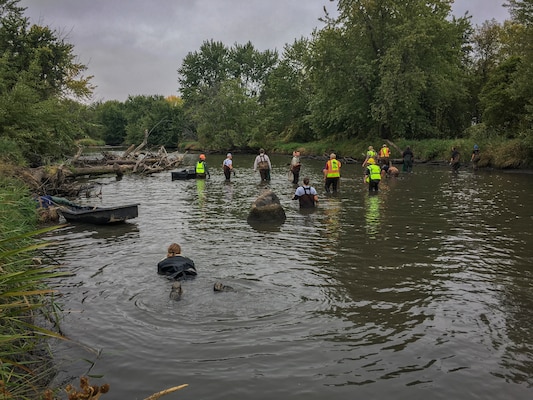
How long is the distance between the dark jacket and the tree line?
13.2m

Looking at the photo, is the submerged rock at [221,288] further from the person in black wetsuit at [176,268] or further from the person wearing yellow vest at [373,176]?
the person wearing yellow vest at [373,176]

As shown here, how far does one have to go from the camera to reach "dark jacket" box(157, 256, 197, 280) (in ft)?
26.3

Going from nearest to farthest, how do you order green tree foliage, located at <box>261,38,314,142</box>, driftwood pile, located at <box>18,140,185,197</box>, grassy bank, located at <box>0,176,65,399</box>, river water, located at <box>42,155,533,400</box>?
grassy bank, located at <box>0,176,65,399</box>
river water, located at <box>42,155,533,400</box>
driftwood pile, located at <box>18,140,185,197</box>
green tree foliage, located at <box>261,38,314,142</box>

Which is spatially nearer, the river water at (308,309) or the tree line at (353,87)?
the river water at (308,309)

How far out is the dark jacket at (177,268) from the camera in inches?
315

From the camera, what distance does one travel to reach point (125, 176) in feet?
96.9

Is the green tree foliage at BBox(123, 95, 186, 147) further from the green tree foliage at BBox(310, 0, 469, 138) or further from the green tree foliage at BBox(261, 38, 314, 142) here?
the green tree foliage at BBox(310, 0, 469, 138)

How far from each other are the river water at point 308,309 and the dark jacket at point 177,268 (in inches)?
6.5

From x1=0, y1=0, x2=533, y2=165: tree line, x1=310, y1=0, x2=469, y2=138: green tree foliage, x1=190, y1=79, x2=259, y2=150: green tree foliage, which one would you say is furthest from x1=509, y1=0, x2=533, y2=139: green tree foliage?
x1=190, y1=79, x2=259, y2=150: green tree foliage

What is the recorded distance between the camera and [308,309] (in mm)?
6711

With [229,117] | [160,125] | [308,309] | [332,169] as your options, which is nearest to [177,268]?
[308,309]

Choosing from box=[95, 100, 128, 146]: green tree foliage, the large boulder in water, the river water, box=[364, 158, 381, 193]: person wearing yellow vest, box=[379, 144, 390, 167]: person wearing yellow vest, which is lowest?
the river water

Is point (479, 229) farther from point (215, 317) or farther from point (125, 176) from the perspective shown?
point (125, 176)

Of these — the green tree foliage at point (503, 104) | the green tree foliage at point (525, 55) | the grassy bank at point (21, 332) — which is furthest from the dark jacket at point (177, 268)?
the green tree foliage at point (503, 104)
